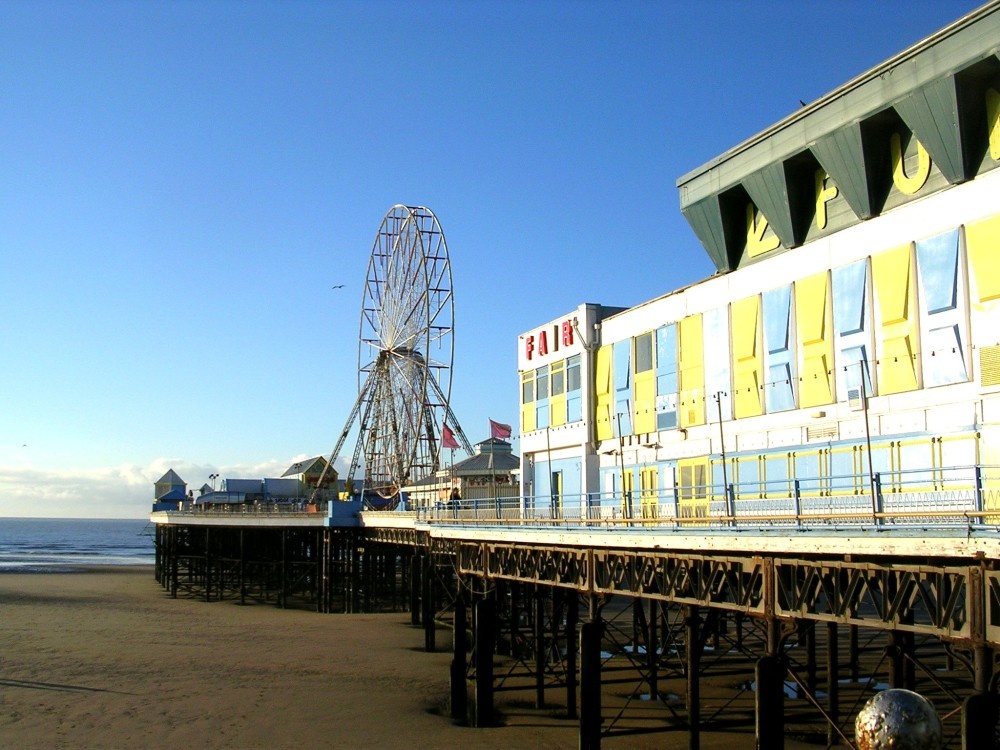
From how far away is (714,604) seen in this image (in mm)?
16312

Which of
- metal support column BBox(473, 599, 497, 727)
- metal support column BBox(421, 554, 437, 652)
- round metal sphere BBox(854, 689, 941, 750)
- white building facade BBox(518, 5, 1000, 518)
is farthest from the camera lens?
metal support column BBox(421, 554, 437, 652)

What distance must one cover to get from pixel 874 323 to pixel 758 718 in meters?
7.90

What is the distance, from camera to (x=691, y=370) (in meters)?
23.6

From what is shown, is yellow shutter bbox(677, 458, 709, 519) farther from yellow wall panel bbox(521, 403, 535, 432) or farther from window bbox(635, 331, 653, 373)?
yellow wall panel bbox(521, 403, 535, 432)

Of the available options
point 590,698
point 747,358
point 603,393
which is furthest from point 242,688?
point 747,358

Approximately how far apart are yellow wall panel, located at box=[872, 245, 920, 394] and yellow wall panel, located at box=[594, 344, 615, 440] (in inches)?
379

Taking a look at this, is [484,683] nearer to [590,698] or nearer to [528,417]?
[590,698]

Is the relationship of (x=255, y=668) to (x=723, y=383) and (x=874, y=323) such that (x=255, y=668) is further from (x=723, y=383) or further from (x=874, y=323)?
(x=874, y=323)

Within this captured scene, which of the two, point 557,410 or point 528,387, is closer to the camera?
point 557,410

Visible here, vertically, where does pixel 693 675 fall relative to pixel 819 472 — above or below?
below

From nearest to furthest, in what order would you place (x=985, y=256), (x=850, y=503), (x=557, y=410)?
1. (x=985, y=256)
2. (x=850, y=503)
3. (x=557, y=410)

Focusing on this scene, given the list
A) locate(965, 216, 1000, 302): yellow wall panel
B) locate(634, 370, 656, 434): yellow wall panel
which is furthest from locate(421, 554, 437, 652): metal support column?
locate(965, 216, 1000, 302): yellow wall panel

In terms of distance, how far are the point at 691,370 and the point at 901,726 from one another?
18363 mm

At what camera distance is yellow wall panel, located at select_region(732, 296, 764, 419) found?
21.4 meters
